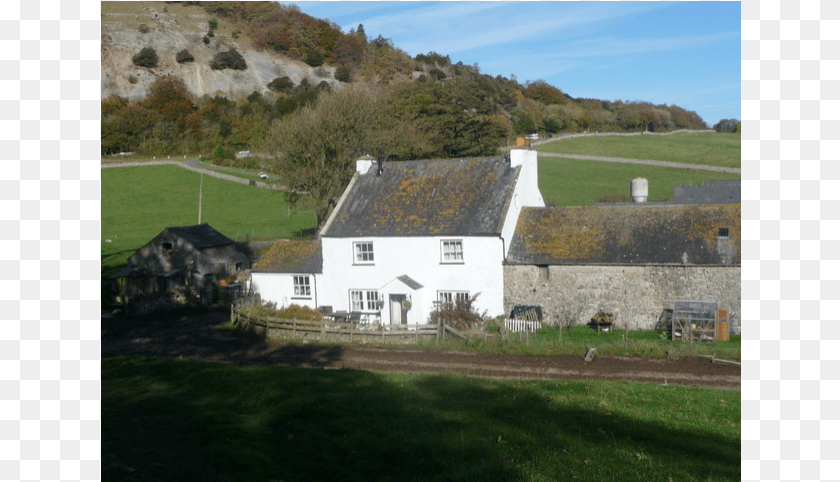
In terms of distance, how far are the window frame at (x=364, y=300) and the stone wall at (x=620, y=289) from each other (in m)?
6.56

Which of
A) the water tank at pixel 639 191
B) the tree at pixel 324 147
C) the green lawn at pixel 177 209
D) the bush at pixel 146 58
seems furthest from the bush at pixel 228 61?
the water tank at pixel 639 191

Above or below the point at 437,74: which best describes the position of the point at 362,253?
below

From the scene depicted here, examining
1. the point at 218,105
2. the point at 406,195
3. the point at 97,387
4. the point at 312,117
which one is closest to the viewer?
the point at 97,387

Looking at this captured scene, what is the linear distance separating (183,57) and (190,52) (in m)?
4.00

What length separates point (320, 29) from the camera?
150 meters

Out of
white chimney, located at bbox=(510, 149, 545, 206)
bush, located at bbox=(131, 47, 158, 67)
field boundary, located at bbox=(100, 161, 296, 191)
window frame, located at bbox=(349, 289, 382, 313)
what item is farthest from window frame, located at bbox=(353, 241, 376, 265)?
bush, located at bbox=(131, 47, 158, 67)

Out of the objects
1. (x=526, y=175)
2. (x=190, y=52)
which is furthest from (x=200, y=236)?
(x=190, y=52)

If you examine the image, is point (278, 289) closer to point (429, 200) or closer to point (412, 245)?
point (412, 245)

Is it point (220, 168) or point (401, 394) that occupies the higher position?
point (220, 168)

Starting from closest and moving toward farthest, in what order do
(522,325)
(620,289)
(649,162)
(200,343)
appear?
(522,325) < (620,289) < (200,343) < (649,162)

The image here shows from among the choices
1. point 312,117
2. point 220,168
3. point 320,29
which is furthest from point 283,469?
point 320,29

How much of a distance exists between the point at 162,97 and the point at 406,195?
90.7m

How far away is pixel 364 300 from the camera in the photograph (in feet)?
104

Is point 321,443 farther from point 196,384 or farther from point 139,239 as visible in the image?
point 139,239
